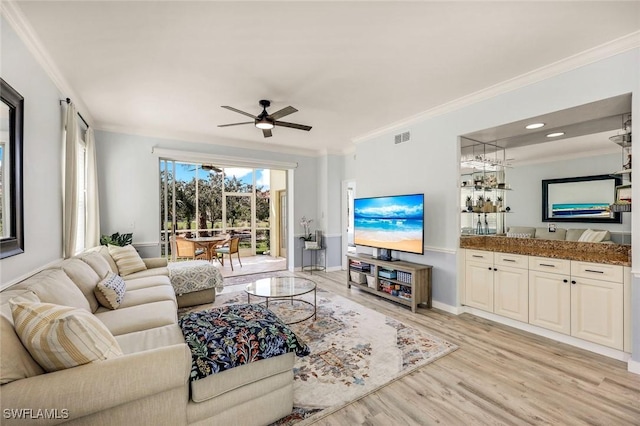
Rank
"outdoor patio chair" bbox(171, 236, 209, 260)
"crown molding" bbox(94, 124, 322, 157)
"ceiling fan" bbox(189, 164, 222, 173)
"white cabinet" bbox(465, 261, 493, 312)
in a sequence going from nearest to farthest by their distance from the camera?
"white cabinet" bbox(465, 261, 493, 312)
"crown molding" bbox(94, 124, 322, 157)
"outdoor patio chair" bbox(171, 236, 209, 260)
"ceiling fan" bbox(189, 164, 222, 173)

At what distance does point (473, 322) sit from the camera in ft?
11.2

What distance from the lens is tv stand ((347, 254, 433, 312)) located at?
3793 mm

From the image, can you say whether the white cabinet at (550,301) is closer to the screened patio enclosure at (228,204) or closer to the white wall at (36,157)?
the white wall at (36,157)

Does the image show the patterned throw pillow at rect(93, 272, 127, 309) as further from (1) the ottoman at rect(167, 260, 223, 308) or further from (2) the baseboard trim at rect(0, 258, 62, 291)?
(1) the ottoman at rect(167, 260, 223, 308)

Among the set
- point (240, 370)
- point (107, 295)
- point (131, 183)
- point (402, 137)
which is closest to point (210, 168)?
point (131, 183)

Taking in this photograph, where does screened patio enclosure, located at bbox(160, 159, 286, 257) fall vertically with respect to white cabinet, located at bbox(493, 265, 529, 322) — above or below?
above

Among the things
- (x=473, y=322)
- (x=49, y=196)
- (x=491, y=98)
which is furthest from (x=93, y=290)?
(x=491, y=98)

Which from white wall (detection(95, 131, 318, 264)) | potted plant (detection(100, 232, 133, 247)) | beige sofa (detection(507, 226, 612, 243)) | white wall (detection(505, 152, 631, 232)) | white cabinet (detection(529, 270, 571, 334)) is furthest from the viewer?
white wall (detection(505, 152, 631, 232))

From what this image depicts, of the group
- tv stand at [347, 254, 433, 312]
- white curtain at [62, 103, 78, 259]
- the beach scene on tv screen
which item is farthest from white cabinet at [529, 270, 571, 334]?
white curtain at [62, 103, 78, 259]

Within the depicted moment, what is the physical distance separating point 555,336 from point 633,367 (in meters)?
0.60

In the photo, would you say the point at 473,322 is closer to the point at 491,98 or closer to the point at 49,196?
the point at 491,98

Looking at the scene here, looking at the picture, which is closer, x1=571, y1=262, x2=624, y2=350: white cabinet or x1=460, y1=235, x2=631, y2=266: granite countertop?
x1=571, y1=262, x2=624, y2=350: white cabinet

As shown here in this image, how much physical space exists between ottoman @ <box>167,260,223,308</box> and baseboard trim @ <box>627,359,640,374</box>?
443 cm

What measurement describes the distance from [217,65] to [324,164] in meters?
3.85
